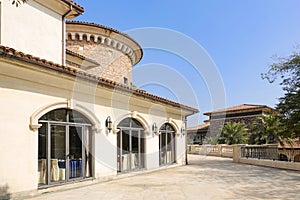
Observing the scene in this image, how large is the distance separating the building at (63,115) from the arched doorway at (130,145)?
1.8 inches

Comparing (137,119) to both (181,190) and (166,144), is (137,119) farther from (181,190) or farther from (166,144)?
(181,190)

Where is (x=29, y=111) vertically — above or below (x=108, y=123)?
above

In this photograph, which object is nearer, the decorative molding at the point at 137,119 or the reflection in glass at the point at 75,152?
the reflection in glass at the point at 75,152

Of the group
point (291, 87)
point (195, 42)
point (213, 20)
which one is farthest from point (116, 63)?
point (291, 87)

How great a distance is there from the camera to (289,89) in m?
17.4

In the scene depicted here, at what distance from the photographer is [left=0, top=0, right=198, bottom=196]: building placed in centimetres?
820

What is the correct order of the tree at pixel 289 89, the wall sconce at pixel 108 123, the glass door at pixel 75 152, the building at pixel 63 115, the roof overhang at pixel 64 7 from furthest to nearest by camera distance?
the tree at pixel 289 89
the roof overhang at pixel 64 7
the wall sconce at pixel 108 123
the glass door at pixel 75 152
the building at pixel 63 115

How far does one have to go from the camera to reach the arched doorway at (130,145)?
13.4 metres

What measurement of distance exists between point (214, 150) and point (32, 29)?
2446 cm

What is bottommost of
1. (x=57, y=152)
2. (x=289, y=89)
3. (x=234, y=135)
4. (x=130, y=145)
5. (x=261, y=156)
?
(x=261, y=156)

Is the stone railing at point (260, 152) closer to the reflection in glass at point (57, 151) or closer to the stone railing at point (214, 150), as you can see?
the stone railing at point (214, 150)

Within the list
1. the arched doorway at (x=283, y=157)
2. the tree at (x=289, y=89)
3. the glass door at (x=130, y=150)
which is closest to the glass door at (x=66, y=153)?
the glass door at (x=130, y=150)

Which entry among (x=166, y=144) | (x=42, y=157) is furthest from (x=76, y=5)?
(x=166, y=144)

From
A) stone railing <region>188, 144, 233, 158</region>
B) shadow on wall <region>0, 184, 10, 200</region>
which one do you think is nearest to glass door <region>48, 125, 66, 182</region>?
shadow on wall <region>0, 184, 10, 200</region>
